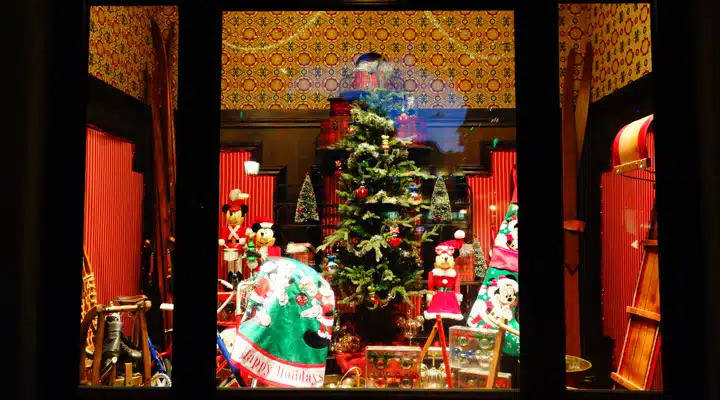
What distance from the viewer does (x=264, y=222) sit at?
3885 mm

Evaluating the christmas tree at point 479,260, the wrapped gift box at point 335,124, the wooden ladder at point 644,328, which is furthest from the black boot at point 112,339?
the wooden ladder at point 644,328

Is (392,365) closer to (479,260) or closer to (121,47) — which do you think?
(479,260)

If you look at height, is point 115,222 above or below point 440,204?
below

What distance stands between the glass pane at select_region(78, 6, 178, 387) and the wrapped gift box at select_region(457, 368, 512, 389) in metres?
1.24

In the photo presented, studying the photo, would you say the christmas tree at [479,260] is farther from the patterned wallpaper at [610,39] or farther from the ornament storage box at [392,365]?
the patterned wallpaper at [610,39]

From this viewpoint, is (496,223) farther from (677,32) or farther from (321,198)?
(677,32)

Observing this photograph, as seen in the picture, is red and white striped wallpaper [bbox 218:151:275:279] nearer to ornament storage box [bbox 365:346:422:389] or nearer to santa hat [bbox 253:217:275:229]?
santa hat [bbox 253:217:275:229]

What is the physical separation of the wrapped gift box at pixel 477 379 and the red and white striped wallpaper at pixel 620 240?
71 centimetres

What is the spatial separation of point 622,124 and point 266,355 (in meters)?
2.27

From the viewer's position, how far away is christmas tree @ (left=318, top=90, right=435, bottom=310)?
373cm

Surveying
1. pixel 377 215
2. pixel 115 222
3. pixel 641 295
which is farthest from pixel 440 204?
pixel 115 222

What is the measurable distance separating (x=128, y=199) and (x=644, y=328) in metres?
2.89

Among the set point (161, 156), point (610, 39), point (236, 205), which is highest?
point (610, 39)

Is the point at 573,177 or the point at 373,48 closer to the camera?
the point at 573,177
